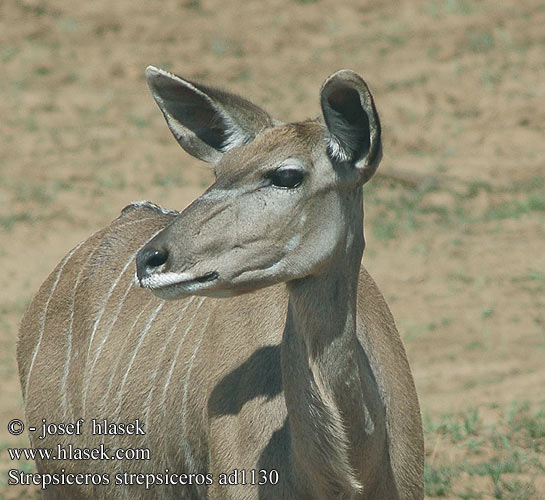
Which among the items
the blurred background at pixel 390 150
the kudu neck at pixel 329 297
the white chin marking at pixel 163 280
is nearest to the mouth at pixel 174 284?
the white chin marking at pixel 163 280

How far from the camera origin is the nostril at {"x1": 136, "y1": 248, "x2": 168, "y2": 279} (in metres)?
3.36

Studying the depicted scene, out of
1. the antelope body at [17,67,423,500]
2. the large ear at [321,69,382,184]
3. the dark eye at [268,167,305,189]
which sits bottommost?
the antelope body at [17,67,423,500]

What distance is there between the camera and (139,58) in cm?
1305

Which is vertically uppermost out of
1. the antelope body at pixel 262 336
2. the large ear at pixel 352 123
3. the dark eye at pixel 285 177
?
the large ear at pixel 352 123

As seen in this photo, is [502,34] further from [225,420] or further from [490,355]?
[225,420]

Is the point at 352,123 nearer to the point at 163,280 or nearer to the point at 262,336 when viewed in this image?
the point at 163,280

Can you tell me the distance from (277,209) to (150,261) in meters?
0.43

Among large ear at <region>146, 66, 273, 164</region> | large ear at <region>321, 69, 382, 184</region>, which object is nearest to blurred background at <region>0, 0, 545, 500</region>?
large ear at <region>146, 66, 273, 164</region>

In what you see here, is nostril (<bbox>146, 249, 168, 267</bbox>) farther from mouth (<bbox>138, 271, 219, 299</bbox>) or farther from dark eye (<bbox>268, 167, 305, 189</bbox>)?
dark eye (<bbox>268, 167, 305, 189</bbox>)

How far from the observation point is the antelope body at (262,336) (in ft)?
11.4

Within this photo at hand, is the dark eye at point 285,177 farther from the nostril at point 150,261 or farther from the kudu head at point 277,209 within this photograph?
the nostril at point 150,261

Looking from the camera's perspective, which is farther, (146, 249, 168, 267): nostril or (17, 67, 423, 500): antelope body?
(17, 67, 423, 500): antelope body

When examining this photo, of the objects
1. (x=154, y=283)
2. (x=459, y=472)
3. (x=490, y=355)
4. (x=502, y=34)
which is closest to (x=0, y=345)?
(x=490, y=355)

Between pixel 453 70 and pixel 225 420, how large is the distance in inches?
356
